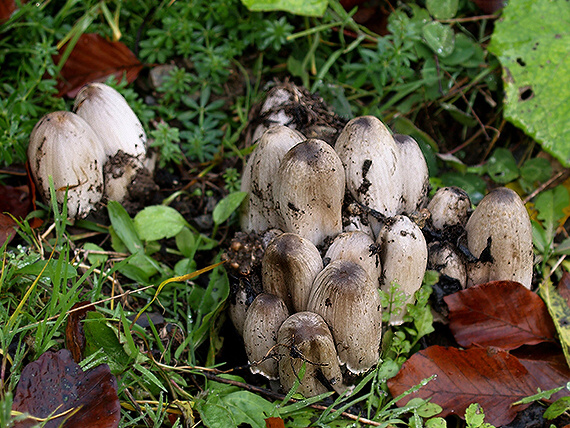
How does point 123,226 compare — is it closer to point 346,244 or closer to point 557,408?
point 346,244

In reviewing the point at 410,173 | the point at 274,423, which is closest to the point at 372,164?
the point at 410,173

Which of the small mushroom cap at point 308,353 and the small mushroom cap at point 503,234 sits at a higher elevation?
the small mushroom cap at point 503,234

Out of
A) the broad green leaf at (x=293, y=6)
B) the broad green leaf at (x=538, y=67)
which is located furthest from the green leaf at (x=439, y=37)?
the broad green leaf at (x=293, y=6)

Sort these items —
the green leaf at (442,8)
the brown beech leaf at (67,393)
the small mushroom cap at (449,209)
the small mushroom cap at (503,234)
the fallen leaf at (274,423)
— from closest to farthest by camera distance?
1. the brown beech leaf at (67,393)
2. the fallen leaf at (274,423)
3. the small mushroom cap at (503,234)
4. the small mushroom cap at (449,209)
5. the green leaf at (442,8)

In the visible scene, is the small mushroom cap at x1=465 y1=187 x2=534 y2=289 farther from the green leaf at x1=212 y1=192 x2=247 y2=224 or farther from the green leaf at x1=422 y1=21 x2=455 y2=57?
the green leaf at x1=422 y1=21 x2=455 y2=57

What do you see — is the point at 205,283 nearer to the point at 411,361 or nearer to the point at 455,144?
the point at 411,361

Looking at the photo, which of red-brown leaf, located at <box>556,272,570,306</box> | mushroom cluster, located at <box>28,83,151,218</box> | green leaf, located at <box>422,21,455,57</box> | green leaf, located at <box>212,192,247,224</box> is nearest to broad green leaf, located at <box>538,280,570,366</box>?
red-brown leaf, located at <box>556,272,570,306</box>

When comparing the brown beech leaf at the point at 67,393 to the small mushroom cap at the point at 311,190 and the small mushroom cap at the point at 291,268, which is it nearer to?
the small mushroom cap at the point at 291,268
